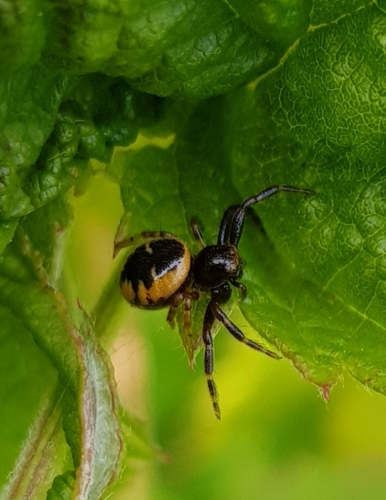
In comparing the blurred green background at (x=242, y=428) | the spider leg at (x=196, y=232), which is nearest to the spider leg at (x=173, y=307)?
the spider leg at (x=196, y=232)

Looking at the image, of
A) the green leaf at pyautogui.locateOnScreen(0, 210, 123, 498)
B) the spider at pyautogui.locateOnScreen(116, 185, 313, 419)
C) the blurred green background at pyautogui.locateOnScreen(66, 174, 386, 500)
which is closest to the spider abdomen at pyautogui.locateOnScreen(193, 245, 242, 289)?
the spider at pyautogui.locateOnScreen(116, 185, 313, 419)

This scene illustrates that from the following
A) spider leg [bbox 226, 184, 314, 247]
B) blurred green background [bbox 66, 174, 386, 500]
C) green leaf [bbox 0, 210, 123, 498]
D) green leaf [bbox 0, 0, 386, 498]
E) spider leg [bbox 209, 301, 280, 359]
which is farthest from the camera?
blurred green background [bbox 66, 174, 386, 500]

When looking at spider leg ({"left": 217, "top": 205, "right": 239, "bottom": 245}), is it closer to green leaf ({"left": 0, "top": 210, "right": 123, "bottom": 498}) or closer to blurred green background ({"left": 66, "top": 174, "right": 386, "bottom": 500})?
green leaf ({"left": 0, "top": 210, "right": 123, "bottom": 498})

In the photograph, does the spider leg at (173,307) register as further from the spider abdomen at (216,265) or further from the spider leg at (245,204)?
the spider leg at (245,204)

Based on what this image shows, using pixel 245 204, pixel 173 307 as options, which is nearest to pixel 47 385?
pixel 173 307

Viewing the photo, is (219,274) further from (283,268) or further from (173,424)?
(173,424)

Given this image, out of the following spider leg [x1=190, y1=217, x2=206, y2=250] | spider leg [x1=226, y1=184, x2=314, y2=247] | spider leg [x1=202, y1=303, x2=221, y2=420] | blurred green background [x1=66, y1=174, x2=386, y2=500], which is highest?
spider leg [x1=226, y1=184, x2=314, y2=247]
